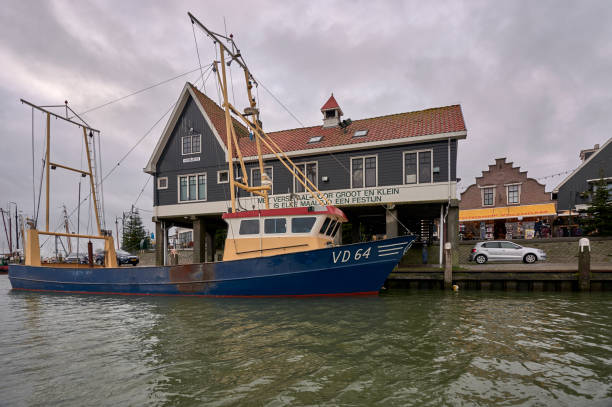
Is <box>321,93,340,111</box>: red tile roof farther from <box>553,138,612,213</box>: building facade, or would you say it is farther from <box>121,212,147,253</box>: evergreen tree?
<box>121,212,147,253</box>: evergreen tree

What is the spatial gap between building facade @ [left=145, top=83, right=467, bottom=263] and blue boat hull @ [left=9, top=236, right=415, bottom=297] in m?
3.31

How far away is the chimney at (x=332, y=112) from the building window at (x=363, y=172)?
408 cm

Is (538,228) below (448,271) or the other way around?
the other way around

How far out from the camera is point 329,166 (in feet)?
59.3

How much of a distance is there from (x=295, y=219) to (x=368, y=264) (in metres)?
3.17

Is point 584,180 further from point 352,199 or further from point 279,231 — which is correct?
point 279,231

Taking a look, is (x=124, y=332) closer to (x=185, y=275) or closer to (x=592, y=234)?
(x=185, y=275)

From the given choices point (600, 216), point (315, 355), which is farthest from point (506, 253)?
point (315, 355)

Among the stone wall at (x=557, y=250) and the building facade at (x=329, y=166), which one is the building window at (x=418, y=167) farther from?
the stone wall at (x=557, y=250)

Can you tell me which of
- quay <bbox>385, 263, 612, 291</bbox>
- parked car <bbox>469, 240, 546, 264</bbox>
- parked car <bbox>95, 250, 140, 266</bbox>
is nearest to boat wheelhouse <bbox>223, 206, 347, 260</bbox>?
quay <bbox>385, 263, 612, 291</bbox>

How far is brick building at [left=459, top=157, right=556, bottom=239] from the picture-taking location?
27250 mm

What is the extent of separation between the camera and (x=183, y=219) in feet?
70.4

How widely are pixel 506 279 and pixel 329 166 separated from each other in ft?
32.3

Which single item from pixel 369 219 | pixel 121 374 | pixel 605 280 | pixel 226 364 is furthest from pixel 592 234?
pixel 121 374
